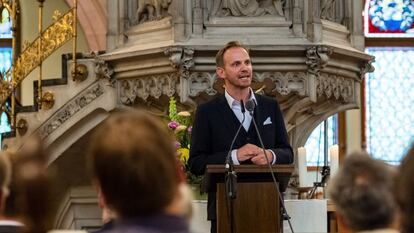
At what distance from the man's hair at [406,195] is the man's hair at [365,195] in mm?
90

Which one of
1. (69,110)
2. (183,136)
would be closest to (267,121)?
(183,136)

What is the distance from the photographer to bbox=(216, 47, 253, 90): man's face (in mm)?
6273

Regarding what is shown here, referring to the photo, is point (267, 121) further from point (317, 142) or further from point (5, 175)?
point (317, 142)

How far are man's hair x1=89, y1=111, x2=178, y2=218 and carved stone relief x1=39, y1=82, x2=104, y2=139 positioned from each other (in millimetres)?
7600

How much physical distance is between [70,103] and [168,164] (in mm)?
7836

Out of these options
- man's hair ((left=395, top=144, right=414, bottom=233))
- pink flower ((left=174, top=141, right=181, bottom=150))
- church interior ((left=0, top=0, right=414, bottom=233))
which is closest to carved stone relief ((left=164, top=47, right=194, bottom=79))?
church interior ((left=0, top=0, right=414, bottom=233))

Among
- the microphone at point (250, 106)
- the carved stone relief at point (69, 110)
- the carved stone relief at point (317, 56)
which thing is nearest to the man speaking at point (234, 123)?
the microphone at point (250, 106)

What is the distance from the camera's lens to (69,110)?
10.4m

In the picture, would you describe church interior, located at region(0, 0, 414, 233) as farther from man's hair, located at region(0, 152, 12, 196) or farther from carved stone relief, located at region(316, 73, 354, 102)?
man's hair, located at region(0, 152, 12, 196)

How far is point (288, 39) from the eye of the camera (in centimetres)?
940

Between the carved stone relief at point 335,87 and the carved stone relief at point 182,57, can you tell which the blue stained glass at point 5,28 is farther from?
the carved stone relief at point 335,87

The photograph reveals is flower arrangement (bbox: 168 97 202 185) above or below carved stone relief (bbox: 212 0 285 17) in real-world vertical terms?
below

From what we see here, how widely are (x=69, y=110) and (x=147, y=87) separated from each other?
42.2 inches

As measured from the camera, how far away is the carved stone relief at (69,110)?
10.3 m
